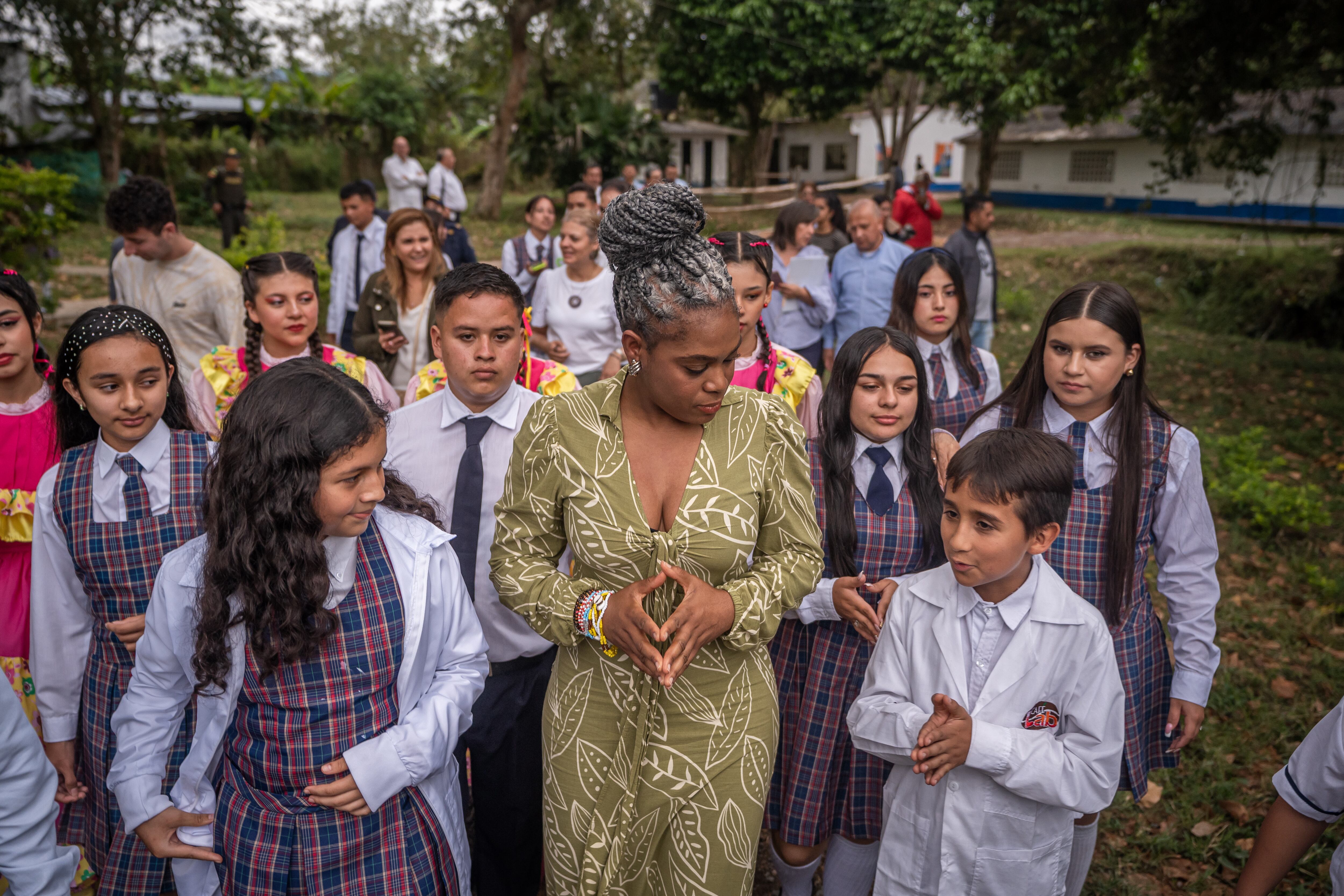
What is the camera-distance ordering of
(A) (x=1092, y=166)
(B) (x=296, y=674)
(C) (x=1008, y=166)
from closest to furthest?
(B) (x=296, y=674) → (A) (x=1092, y=166) → (C) (x=1008, y=166)

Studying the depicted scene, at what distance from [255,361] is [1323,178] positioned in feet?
35.2

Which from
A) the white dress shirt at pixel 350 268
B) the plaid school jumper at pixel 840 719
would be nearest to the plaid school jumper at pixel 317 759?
the plaid school jumper at pixel 840 719

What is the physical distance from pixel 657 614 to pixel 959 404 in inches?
83.9

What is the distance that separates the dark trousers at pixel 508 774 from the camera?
273cm

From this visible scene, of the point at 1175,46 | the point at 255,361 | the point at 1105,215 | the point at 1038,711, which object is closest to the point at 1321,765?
the point at 1038,711

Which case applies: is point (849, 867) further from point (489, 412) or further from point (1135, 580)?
point (489, 412)

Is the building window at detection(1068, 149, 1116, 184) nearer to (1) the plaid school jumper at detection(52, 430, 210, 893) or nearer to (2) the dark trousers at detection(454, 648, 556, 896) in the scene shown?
(2) the dark trousers at detection(454, 648, 556, 896)

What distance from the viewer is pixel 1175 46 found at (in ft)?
30.4

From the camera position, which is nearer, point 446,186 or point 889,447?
point 889,447

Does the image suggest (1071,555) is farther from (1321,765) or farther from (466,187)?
(466,187)

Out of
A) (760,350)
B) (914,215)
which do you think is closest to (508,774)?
(760,350)

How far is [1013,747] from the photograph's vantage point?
2.18 metres

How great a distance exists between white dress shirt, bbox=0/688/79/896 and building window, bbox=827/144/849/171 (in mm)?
45633

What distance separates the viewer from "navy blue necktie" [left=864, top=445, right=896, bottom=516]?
2.79 metres
